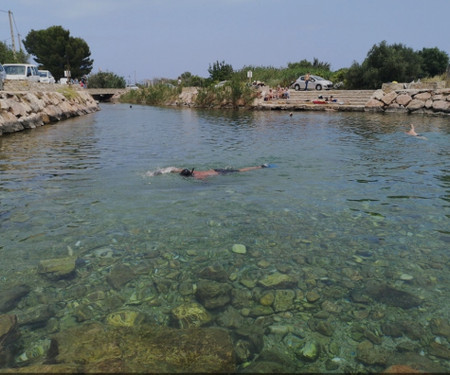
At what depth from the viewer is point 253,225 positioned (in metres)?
5.32

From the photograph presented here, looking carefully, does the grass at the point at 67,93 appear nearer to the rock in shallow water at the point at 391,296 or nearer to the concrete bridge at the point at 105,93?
the rock in shallow water at the point at 391,296

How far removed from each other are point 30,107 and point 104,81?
213ft

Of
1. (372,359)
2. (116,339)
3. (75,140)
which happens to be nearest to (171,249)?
(116,339)

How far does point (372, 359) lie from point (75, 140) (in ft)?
47.4

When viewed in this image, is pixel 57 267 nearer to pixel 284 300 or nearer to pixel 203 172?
pixel 284 300

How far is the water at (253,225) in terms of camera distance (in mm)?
3535

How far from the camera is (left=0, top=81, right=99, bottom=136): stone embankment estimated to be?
1628cm

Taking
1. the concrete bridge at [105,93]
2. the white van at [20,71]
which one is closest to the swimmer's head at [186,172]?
the white van at [20,71]

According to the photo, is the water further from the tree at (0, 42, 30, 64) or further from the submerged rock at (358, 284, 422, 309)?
the tree at (0, 42, 30, 64)

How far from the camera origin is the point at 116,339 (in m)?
2.78

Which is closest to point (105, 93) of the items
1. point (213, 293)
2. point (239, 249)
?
point (239, 249)

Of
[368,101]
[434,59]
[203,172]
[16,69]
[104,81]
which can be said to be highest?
[104,81]

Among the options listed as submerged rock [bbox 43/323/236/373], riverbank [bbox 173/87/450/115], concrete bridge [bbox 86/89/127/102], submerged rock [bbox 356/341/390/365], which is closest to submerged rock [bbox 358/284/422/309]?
submerged rock [bbox 356/341/390/365]

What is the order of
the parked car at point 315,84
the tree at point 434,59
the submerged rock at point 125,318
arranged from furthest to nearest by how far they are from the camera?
the tree at point 434,59, the parked car at point 315,84, the submerged rock at point 125,318
